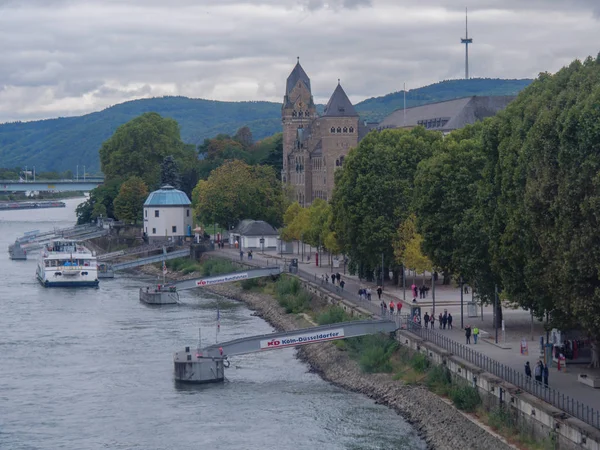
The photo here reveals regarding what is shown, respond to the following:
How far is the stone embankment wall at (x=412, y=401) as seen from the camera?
3969 centimetres

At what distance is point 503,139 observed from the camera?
1697 inches

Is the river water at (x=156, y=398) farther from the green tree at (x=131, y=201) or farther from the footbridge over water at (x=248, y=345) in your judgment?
the green tree at (x=131, y=201)

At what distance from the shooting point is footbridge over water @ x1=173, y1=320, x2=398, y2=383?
169ft

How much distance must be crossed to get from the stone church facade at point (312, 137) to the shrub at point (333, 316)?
65735 mm

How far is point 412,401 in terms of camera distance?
150 feet

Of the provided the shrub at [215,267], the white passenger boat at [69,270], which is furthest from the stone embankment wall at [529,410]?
the white passenger boat at [69,270]

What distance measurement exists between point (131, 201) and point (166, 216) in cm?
1932

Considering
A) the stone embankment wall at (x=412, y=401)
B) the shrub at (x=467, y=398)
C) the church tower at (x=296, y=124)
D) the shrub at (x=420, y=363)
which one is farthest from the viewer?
the church tower at (x=296, y=124)

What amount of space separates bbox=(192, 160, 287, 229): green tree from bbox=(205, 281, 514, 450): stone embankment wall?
173 feet

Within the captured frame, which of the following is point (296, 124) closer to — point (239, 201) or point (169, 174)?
point (169, 174)

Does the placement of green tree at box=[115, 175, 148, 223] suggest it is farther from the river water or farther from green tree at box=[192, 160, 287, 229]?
the river water

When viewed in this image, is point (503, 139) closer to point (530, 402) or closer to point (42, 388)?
point (530, 402)

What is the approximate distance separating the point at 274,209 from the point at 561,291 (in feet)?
267

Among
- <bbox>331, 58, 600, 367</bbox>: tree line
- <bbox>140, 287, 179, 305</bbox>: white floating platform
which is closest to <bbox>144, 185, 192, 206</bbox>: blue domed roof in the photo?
<bbox>140, 287, 179, 305</bbox>: white floating platform
